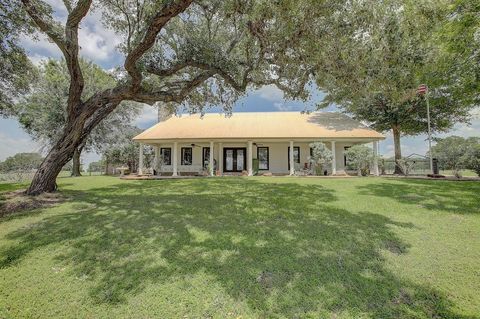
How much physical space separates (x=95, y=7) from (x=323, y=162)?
49.1 ft

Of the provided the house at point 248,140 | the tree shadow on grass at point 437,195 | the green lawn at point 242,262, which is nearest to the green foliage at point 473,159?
the house at point 248,140

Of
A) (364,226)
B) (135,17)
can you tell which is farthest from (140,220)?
(135,17)

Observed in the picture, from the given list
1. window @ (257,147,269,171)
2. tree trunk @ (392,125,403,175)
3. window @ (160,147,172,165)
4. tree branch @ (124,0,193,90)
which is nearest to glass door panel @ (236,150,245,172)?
window @ (257,147,269,171)

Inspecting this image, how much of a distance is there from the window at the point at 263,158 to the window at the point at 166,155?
732cm

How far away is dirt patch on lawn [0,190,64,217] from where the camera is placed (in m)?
7.93

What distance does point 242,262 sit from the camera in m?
4.76

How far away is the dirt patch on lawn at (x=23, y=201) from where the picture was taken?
7928 millimetres

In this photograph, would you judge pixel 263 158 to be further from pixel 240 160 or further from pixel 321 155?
pixel 321 155

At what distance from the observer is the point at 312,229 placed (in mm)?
6195

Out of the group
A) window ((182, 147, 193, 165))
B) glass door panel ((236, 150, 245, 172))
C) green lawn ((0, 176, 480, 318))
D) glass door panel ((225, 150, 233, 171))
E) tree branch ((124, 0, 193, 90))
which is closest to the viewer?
green lawn ((0, 176, 480, 318))

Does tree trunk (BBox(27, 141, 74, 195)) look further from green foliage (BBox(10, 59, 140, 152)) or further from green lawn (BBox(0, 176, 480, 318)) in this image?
green foliage (BBox(10, 59, 140, 152))

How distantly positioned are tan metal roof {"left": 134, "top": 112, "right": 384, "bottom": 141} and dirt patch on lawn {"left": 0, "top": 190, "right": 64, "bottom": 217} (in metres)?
10.5

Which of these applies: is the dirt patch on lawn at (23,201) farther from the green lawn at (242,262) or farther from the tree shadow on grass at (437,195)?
the tree shadow on grass at (437,195)

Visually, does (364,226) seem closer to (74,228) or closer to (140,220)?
(140,220)
